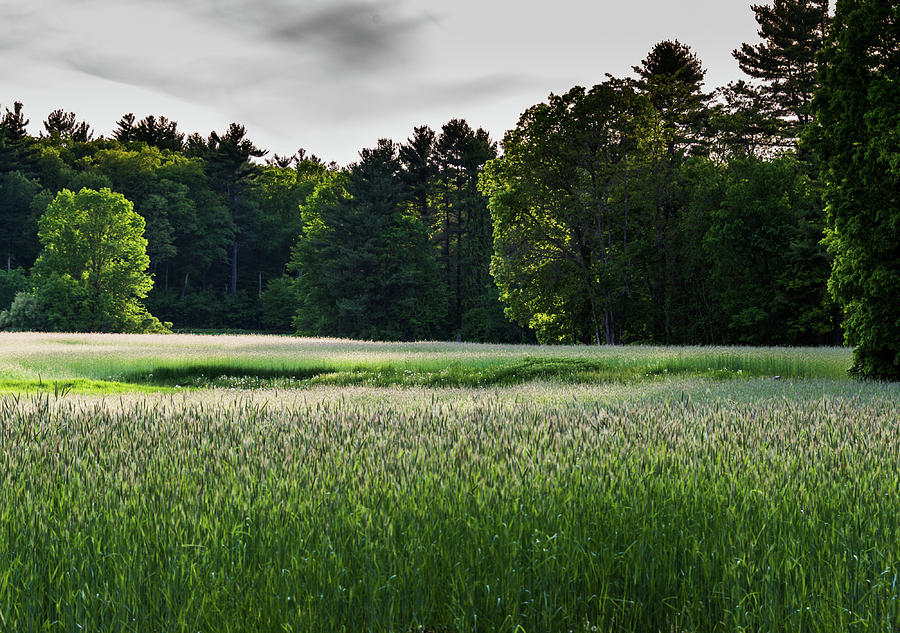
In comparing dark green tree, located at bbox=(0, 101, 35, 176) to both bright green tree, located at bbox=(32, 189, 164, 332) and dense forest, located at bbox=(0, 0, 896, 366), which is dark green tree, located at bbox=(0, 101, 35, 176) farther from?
bright green tree, located at bbox=(32, 189, 164, 332)

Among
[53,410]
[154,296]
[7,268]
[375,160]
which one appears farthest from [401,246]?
[53,410]

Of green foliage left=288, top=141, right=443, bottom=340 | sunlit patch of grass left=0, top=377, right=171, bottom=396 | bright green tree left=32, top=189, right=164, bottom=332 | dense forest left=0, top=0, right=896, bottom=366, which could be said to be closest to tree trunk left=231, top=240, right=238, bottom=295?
dense forest left=0, top=0, right=896, bottom=366

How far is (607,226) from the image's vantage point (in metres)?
40.7

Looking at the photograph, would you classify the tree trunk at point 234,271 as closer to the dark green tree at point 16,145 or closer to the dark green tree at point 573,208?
the dark green tree at point 16,145

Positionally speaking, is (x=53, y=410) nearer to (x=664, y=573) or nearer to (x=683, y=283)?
(x=664, y=573)

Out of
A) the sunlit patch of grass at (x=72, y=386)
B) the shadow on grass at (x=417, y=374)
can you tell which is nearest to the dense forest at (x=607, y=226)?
the shadow on grass at (x=417, y=374)

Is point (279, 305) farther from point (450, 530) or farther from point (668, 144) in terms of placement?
point (450, 530)

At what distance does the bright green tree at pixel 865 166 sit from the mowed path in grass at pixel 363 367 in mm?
1742

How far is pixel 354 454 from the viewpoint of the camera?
5016 mm

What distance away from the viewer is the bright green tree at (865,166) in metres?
13.8

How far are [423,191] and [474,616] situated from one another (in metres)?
69.7

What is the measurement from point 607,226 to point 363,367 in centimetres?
2318

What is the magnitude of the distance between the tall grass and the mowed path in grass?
12242 millimetres

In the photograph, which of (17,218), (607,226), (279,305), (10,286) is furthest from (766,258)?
(17,218)
